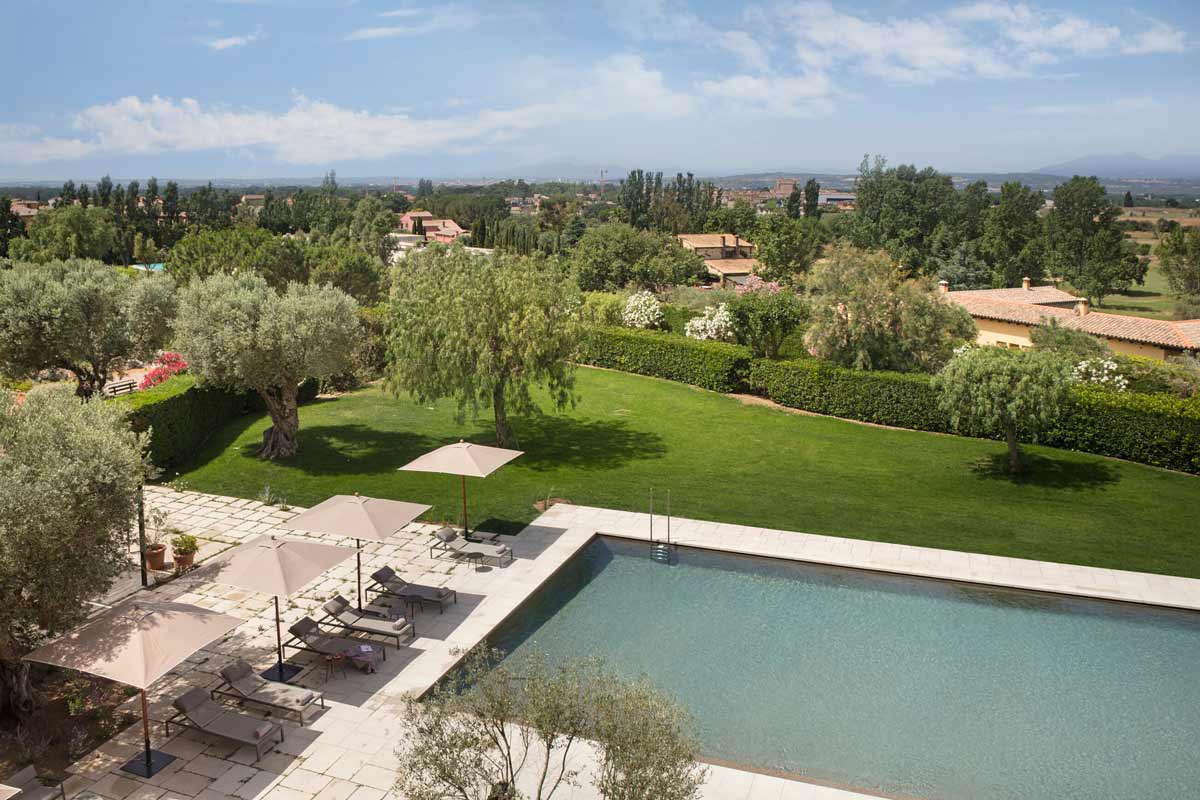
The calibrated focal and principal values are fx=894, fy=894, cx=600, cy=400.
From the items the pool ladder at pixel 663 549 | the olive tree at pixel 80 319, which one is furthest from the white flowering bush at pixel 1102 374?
the olive tree at pixel 80 319

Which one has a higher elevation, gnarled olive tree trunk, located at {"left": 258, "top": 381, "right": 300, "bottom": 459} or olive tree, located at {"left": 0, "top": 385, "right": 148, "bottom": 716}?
olive tree, located at {"left": 0, "top": 385, "right": 148, "bottom": 716}

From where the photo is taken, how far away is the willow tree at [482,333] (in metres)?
22.3

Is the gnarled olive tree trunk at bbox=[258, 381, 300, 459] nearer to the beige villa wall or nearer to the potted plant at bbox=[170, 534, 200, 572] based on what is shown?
the potted plant at bbox=[170, 534, 200, 572]

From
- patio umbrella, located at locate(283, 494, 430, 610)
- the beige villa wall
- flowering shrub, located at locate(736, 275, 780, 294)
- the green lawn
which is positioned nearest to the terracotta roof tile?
the beige villa wall

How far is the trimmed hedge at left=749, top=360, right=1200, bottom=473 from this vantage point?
2316 centimetres

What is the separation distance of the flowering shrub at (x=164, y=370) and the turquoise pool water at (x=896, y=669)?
1698 cm

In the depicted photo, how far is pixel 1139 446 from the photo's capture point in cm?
2370

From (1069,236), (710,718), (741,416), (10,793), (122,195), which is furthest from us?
(122,195)

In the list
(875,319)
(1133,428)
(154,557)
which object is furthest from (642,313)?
(154,557)

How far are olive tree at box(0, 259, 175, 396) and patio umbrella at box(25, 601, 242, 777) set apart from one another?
15569mm

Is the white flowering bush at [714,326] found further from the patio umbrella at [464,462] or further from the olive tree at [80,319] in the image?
the olive tree at [80,319]

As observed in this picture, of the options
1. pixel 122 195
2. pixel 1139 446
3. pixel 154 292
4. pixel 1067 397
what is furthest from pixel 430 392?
pixel 122 195

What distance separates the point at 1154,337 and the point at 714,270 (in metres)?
57.5

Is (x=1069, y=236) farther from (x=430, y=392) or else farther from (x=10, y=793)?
(x=10, y=793)
